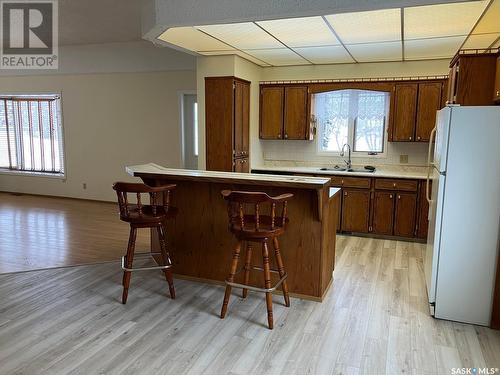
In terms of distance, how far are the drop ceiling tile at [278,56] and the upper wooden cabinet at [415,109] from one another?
1.39m

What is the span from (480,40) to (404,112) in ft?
4.47

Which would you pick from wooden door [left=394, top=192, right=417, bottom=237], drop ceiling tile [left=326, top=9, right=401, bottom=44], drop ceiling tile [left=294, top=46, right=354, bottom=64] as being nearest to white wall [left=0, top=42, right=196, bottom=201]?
drop ceiling tile [left=294, top=46, right=354, bottom=64]

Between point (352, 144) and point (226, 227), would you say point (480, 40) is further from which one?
point (226, 227)

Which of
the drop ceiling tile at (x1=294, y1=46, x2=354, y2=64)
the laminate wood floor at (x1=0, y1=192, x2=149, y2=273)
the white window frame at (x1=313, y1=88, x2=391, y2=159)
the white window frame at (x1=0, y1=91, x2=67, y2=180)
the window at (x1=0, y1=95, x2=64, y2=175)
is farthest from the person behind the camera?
the window at (x1=0, y1=95, x2=64, y2=175)

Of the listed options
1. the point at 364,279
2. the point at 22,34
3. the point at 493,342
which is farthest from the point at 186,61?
Result: the point at 493,342

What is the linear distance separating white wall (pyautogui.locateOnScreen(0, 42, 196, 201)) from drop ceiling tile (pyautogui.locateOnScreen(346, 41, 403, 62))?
2667mm

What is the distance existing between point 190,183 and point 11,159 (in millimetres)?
6307

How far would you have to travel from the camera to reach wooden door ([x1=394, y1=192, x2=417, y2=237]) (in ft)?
16.6

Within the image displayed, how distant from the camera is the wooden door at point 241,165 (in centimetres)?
529

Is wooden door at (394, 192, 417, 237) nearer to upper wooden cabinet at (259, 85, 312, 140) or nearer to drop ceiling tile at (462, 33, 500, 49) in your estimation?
upper wooden cabinet at (259, 85, 312, 140)

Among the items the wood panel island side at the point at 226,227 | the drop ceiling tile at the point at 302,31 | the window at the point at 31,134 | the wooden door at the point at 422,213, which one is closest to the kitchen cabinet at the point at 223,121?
the drop ceiling tile at the point at 302,31

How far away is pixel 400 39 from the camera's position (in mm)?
4082

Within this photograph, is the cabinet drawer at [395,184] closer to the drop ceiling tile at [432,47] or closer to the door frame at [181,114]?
the drop ceiling tile at [432,47]

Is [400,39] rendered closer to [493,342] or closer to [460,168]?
[460,168]
